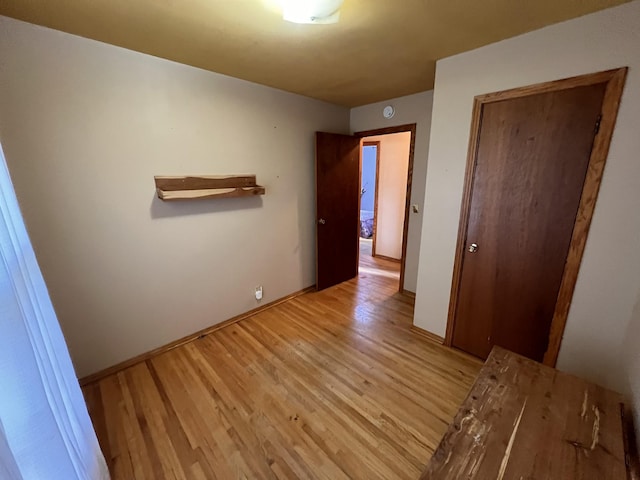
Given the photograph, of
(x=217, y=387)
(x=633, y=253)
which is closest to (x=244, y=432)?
(x=217, y=387)

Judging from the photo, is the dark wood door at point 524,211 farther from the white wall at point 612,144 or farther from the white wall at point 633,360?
the white wall at point 633,360

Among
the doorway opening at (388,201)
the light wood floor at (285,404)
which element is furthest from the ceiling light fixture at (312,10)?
the doorway opening at (388,201)

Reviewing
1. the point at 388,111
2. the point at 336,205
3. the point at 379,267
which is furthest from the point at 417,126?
the point at 379,267

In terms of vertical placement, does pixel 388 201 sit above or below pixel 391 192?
below

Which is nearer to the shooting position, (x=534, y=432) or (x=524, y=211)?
(x=534, y=432)

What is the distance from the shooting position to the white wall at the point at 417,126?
2.87 m

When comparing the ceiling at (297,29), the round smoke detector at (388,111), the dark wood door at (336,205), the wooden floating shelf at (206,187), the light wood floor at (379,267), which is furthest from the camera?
the light wood floor at (379,267)

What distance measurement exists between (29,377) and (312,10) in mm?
1807

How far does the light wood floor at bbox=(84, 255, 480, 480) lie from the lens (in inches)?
55.4

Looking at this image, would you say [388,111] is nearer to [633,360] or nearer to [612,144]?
[612,144]

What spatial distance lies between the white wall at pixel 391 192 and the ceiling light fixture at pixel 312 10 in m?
3.39

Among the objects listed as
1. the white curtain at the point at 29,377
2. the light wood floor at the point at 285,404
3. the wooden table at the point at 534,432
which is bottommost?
the light wood floor at the point at 285,404

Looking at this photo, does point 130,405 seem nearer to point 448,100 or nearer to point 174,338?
point 174,338

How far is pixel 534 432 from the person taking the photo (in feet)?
3.16
